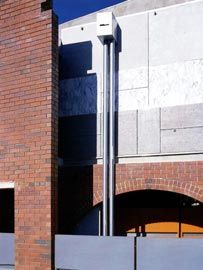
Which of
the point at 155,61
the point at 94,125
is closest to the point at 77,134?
the point at 94,125

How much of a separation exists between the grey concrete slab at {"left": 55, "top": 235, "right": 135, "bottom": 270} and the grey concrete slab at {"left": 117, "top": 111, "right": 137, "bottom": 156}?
1.49 metres

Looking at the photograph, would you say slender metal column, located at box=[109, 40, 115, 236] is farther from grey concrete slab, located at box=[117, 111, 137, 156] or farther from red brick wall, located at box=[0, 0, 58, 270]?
red brick wall, located at box=[0, 0, 58, 270]

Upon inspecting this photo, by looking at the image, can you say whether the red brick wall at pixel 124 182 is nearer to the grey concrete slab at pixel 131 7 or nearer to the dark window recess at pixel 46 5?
the dark window recess at pixel 46 5

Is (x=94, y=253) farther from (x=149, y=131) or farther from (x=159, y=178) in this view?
(x=149, y=131)

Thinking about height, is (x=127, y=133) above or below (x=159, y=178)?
above

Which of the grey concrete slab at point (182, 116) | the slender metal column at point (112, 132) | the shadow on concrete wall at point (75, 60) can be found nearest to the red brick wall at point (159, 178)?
the slender metal column at point (112, 132)

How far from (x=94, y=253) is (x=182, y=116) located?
93.0 inches

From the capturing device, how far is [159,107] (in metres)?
7.02

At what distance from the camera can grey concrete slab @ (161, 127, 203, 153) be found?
671 cm

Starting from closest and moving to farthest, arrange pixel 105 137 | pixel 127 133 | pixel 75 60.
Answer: pixel 105 137 → pixel 127 133 → pixel 75 60

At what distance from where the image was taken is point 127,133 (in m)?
7.19

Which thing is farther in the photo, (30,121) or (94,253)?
(30,121)

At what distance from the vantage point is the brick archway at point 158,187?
6.58 m

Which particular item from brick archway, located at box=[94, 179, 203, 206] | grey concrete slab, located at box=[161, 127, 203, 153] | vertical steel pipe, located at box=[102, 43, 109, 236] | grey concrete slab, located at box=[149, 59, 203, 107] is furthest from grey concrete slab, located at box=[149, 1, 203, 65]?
brick archway, located at box=[94, 179, 203, 206]
